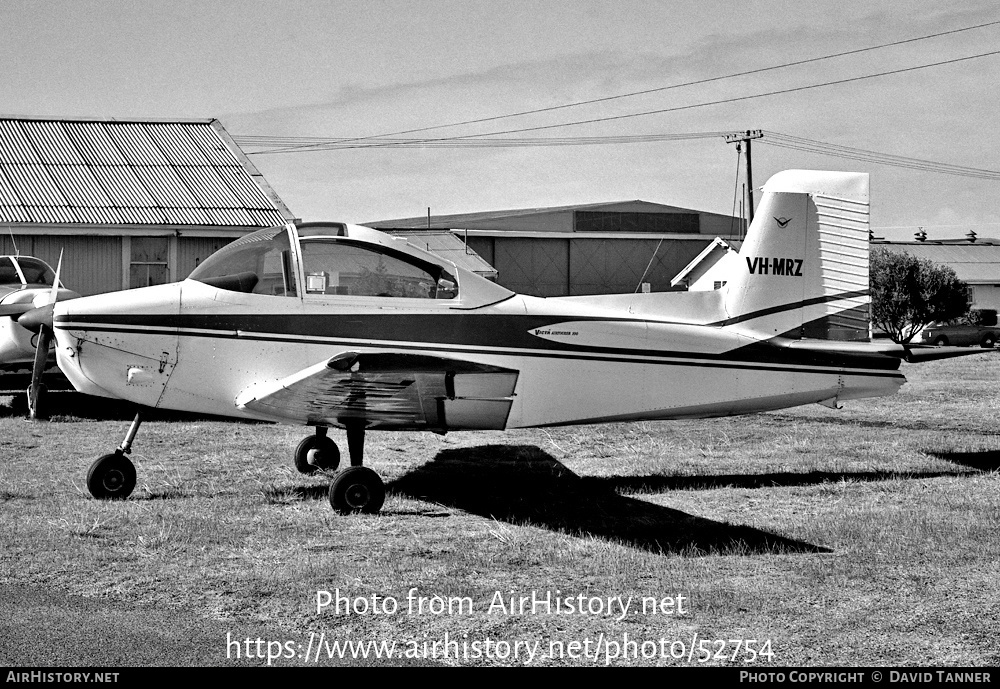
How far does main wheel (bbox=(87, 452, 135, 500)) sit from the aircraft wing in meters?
1.26

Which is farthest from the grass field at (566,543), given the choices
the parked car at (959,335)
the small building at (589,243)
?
the small building at (589,243)

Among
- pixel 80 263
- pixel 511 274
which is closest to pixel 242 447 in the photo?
pixel 80 263

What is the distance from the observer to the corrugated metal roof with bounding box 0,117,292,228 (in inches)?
816

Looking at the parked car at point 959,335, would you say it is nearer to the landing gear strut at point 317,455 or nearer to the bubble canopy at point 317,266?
the landing gear strut at point 317,455

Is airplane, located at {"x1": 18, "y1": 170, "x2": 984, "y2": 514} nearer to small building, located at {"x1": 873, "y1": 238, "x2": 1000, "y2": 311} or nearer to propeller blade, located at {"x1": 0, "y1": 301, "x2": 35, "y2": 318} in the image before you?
propeller blade, located at {"x1": 0, "y1": 301, "x2": 35, "y2": 318}

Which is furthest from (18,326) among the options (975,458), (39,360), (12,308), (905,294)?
(905,294)

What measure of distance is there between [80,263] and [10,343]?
8971mm

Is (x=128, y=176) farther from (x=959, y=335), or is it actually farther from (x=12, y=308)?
(x=959, y=335)

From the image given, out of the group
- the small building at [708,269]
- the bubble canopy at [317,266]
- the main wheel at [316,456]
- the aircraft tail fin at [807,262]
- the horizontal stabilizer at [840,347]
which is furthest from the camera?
the small building at [708,269]

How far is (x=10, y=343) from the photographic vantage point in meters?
12.0

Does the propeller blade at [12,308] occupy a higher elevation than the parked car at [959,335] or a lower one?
higher

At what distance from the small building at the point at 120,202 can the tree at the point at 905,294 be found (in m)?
27.2

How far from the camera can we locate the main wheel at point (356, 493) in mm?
7316

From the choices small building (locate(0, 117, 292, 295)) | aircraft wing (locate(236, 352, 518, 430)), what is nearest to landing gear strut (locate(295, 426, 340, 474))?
aircraft wing (locate(236, 352, 518, 430))
